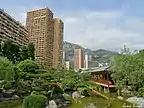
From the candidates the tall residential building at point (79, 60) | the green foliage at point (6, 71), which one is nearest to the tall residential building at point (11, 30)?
the tall residential building at point (79, 60)

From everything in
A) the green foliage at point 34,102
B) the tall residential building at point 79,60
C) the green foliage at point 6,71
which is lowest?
the green foliage at point 34,102

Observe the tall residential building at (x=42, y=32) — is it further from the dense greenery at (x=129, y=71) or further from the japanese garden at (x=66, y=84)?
the dense greenery at (x=129, y=71)

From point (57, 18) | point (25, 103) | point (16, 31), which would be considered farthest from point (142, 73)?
point (57, 18)

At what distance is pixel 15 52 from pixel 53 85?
22.7 meters

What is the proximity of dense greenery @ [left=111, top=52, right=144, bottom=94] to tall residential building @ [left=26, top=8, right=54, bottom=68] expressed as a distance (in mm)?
47852

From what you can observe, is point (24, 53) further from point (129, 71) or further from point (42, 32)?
point (42, 32)

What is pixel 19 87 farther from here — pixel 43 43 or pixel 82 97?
pixel 43 43

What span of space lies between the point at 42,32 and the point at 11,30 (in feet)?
46.2

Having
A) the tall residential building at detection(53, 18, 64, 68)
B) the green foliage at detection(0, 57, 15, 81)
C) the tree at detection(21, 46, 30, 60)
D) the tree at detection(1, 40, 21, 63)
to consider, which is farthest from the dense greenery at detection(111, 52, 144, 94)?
the tall residential building at detection(53, 18, 64, 68)

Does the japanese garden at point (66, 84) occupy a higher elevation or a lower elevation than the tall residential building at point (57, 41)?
lower

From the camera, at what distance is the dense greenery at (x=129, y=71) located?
73.8ft

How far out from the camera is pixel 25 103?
11.7 m

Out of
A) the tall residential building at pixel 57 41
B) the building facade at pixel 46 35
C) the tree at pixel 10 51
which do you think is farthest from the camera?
the tall residential building at pixel 57 41

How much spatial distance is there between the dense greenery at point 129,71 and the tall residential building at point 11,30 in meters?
35.7
